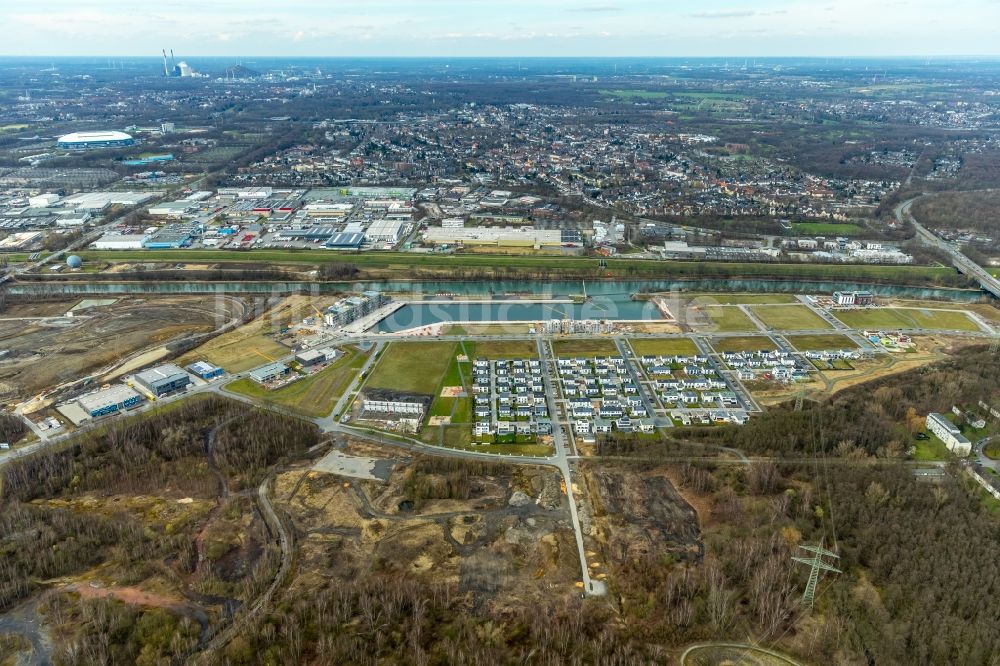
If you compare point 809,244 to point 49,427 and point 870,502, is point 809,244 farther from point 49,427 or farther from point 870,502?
point 49,427

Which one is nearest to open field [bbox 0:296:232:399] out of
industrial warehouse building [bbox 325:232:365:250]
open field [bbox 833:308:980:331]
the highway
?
industrial warehouse building [bbox 325:232:365:250]

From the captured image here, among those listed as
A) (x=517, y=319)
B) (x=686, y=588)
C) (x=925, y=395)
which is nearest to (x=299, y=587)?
(x=686, y=588)

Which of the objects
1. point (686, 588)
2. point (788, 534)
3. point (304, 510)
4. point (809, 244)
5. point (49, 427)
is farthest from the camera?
point (809, 244)

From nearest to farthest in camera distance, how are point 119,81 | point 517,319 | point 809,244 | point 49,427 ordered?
point 49,427
point 517,319
point 809,244
point 119,81

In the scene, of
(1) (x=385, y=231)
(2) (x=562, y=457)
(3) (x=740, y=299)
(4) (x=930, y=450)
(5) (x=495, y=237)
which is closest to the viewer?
(2) (x=562, y=457)

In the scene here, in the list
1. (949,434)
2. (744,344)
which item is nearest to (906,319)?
(744,344)

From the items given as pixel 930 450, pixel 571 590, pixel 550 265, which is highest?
pixel 550 265

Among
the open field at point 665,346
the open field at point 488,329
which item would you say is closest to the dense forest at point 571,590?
the open field at point 665,346

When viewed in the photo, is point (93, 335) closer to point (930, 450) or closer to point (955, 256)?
point (930, 450)
